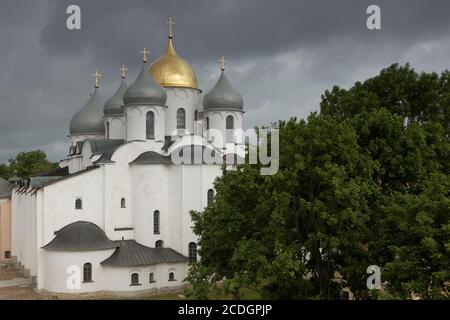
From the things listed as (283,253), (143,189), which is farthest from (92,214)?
(283,253)

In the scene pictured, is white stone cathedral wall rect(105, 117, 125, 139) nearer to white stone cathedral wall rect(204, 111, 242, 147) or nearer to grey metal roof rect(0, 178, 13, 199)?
white stone cathedral wall rect(204, 111, 242, 147)

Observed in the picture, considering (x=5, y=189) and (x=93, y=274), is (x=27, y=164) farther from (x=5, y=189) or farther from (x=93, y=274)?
(x=93, y=274)

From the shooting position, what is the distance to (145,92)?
34.7 metres

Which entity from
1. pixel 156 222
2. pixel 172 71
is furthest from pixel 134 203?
pixel 172 71

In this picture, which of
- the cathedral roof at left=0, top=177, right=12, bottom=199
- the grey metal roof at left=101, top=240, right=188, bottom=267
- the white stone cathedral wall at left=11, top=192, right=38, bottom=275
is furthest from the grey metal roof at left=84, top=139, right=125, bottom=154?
the cathedral roof at left=0, top=177, right=12, bottom=199

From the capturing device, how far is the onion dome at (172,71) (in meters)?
38.0

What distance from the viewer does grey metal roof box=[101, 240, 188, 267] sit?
30809 millimetres

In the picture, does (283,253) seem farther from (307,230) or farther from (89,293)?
(89,293)

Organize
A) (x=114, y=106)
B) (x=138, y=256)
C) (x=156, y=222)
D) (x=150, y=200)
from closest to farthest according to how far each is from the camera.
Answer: (x=138, y=256) → (x=150, y=200) → (x=156, y=222) → (x=114, y=106)

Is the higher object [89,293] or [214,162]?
[214,162]

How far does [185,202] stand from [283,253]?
17.6 meters

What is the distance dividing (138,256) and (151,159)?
6.18 metres

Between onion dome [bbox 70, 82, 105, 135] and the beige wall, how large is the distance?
9884 mm
